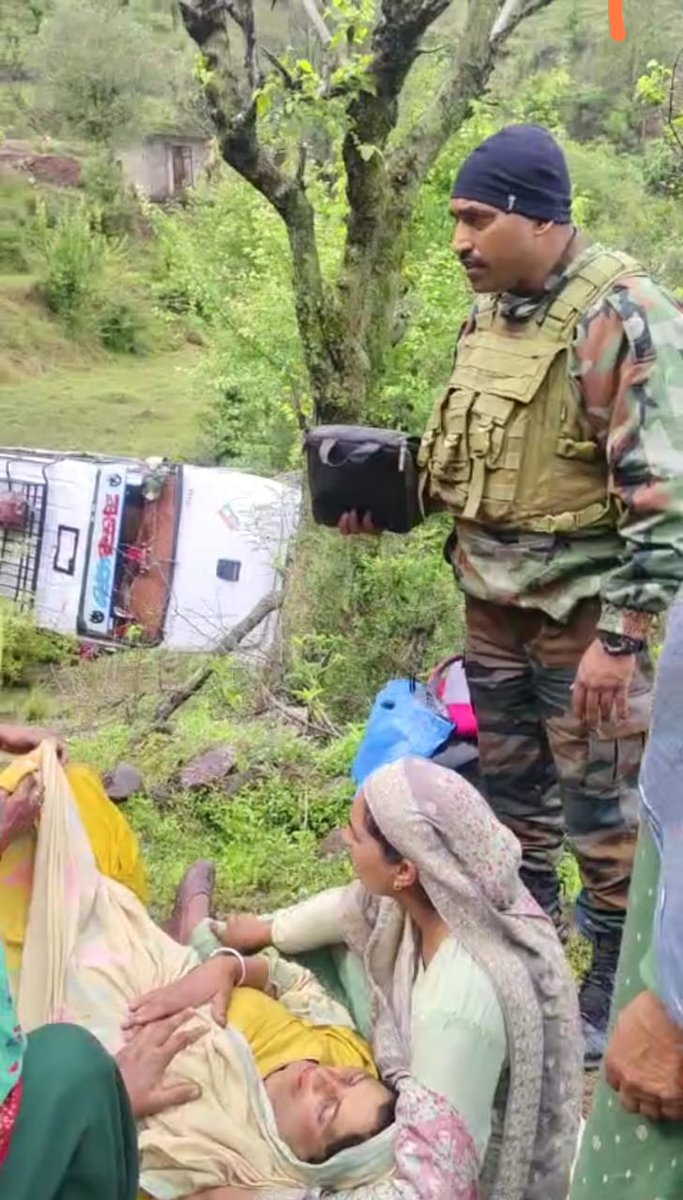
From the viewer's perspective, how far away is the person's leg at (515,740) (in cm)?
293

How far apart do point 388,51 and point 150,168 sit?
33.9m

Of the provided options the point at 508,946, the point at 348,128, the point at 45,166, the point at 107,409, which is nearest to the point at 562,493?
the point at 508,946

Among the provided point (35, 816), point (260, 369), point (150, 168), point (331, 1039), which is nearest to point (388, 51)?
point (35, 816)

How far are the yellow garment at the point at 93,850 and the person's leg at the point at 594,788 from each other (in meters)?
1.05

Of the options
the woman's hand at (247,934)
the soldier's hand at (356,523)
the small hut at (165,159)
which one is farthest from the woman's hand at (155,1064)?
Answer: the small hut at (165,159)

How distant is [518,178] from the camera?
260cm

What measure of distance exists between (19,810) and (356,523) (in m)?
1.00

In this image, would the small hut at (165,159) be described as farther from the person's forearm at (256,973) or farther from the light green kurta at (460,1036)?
the light green kurta at (460,1036)

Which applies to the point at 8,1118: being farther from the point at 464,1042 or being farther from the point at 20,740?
the point at 20,740

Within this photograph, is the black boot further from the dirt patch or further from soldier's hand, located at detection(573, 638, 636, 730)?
the dirt patch

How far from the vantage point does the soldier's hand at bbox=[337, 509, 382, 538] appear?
122 inches

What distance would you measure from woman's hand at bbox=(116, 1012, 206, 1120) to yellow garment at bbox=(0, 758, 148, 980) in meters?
0.43

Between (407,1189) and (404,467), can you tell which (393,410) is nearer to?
(404,467)

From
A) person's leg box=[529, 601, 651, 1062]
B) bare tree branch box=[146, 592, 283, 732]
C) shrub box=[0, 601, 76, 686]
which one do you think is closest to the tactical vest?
person's leg box=[529, 601, 651, 1062]
